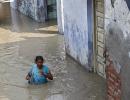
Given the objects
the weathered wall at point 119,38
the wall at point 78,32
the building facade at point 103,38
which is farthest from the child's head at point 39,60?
the weathered wall at point 119,38

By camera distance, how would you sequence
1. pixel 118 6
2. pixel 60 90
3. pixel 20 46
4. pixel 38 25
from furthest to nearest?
1. pixel 38 25
2. pixel 20 46
3. pixel 60 90
4. pixel 118 6

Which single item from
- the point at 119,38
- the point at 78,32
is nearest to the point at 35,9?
the point at 78,32

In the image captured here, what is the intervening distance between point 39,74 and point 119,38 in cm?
372

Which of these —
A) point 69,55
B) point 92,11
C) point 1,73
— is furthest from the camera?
point 69,55

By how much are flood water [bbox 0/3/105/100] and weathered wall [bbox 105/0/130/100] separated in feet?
7.72

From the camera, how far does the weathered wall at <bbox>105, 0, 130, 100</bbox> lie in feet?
17.3

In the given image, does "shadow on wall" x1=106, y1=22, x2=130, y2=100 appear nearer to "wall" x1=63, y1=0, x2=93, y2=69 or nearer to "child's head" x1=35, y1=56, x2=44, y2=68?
"child's head" x1=35, y1=56, x2=44, y2=68

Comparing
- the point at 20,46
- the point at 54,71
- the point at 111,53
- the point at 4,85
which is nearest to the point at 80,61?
the point at 54,71

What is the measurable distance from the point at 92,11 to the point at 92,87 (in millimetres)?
2110

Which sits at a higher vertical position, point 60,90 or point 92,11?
point 92,11

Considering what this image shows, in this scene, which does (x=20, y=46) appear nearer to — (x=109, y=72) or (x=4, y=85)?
(x=4, y=85)

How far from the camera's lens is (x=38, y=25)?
690 inches

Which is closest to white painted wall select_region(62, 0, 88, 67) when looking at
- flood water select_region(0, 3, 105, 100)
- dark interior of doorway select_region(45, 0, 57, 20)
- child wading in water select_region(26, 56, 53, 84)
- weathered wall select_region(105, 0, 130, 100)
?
flood water select_region(0, 3, 105, 100)

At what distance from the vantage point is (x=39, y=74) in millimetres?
8805
